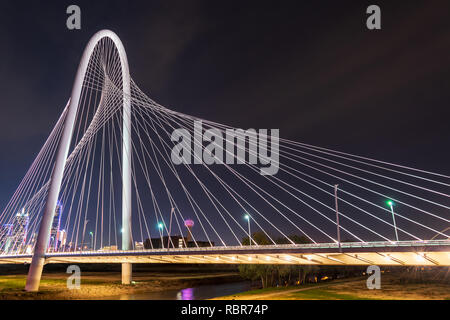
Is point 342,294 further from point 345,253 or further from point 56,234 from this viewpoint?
point 56,234

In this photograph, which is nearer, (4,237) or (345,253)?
(345,253)

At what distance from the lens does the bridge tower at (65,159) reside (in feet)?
102

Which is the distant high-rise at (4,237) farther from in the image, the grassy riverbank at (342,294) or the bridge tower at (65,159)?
the grassy riverbank at (342,294)

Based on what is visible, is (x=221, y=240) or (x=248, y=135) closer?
(x=221, y=240)

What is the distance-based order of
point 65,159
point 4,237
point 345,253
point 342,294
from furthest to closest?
point 4,237 < point 65,159 < point 342,294 < point 345,253

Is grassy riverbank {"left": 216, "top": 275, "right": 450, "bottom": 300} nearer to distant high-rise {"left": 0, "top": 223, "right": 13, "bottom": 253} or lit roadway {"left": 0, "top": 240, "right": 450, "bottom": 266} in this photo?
lit roadway {"left": 0, "top": 240, "right": 450, "bottom": 266}

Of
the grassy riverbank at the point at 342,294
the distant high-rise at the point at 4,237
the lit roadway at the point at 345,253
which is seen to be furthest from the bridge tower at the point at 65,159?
the distant high-rise at the point at 4,237

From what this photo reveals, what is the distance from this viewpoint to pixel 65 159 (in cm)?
3266

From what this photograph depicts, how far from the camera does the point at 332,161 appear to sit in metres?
22.1

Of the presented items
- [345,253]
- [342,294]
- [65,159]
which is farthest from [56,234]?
[345,253]

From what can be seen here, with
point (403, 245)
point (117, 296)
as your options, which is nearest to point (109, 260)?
point (117, 296)

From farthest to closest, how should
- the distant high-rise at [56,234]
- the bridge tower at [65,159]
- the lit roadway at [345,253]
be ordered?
the distant high-rise at [56,234] → the bridge tower at [65,159] → the lit roadway at [345,253]
